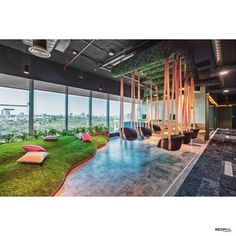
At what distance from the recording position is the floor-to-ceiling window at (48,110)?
4.53 metres

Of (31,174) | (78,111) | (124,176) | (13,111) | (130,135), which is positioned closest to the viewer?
(31,174)

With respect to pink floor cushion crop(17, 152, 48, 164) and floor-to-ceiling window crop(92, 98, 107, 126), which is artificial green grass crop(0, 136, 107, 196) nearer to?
pink floor cushion crop(17, 152, 48, 164)

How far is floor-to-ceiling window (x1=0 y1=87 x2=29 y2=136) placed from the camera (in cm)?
379

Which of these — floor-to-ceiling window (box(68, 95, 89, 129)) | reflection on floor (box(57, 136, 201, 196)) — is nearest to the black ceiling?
floor-to-ceiling window (box(68, 95, 89, 129))

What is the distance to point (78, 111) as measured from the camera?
19.2 ft

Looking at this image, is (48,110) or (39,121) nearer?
(39,121)

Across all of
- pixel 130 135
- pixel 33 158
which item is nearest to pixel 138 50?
pixel 130 135

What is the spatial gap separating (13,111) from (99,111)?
151 inches

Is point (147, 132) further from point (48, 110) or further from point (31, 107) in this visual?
point (31, 107)

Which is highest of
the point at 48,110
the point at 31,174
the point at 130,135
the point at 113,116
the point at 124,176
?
the point at 48,110
